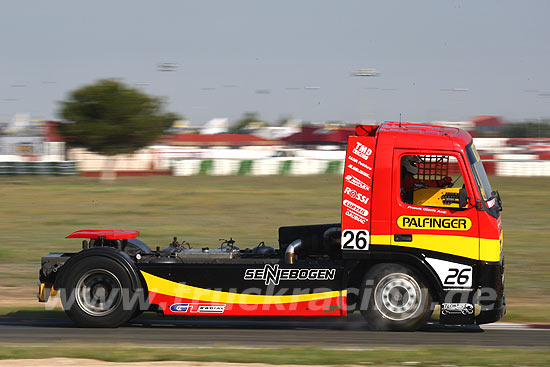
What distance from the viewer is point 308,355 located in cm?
755

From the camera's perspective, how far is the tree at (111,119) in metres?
55.2

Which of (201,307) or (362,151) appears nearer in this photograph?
(362,151)

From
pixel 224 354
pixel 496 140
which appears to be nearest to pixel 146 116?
pixel 496 140

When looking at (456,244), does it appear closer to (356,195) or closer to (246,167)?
(356,195)

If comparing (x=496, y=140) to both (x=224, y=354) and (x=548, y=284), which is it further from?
(x=224, y=354)

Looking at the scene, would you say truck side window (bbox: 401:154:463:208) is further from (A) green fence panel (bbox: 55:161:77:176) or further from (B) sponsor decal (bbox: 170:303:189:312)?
(A) green fence panel (bbox: 55:161:77:176)

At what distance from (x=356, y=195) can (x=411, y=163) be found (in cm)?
76

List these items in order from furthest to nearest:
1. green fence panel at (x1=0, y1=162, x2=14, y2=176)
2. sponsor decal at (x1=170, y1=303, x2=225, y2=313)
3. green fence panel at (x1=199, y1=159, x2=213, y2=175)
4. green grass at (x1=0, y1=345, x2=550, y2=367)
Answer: green fence panel at (x1=199, y1=159, x2=213, y2=175), green fence panel at (x1=0, y1=162, x2=14, y2=176), sponsor decal at (x1=170, y1=303, x2=225, y2=313), green grass at (x1=0, y1=345, x2=550, y2=367)

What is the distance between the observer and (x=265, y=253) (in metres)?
9.49

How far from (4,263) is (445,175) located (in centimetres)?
953

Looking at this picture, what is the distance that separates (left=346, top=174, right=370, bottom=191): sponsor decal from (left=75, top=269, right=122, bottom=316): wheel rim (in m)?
2.89

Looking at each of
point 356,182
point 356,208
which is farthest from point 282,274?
point 356,182

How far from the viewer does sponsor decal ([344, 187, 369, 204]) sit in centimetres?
878

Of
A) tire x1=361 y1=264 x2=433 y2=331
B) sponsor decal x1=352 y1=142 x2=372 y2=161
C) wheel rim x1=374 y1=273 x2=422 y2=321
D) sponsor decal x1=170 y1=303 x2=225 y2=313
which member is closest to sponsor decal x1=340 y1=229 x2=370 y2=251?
tire x1=361 y1=264 x2=433 y2=331
